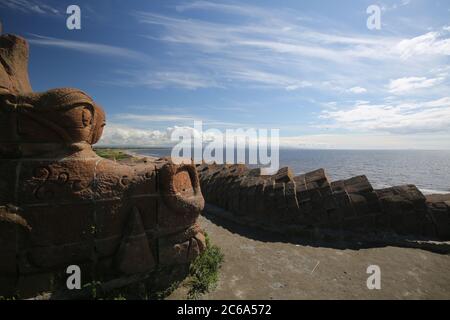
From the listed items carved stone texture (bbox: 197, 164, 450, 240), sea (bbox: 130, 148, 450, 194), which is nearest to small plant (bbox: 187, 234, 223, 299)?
carved stone texture (bbox: 197, 164, 450, 240)

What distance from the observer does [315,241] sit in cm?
920

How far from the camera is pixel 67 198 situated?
5000 millimetres

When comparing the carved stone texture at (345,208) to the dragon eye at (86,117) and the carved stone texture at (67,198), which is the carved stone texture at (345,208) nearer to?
the carved stone texture at (67,198)

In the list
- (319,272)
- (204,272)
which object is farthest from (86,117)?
(319,272)

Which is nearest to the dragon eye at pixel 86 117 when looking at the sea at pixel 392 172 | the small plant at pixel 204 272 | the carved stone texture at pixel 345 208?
the small plant at pixel 204 272

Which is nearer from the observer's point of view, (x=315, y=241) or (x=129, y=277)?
(x=129, y=277)

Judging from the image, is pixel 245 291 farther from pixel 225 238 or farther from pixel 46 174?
pixel 46 174

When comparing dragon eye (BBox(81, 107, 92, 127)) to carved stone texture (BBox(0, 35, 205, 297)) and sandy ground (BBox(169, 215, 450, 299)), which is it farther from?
sandy ground (BBox(169, 215, 450, 299))

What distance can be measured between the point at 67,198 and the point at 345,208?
8.77 meters

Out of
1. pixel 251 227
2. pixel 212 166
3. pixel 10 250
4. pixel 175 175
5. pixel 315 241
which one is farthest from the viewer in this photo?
pixel 212 166

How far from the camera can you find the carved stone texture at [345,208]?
916cm

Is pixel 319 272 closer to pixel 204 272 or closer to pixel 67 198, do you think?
pixel 204 272
